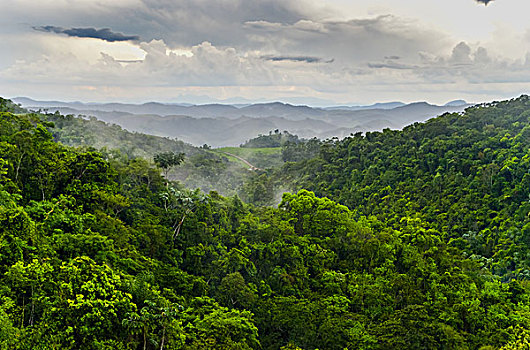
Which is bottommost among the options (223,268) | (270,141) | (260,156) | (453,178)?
(260,156)

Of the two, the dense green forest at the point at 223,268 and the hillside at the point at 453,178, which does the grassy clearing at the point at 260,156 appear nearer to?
the hillside at the point at 453,178

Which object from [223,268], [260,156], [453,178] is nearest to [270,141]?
[260,156]

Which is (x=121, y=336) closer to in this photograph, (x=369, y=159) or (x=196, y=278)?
(x=196, y=278)

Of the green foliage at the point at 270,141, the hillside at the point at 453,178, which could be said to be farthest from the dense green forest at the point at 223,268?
the green foliage at the point at 270,141

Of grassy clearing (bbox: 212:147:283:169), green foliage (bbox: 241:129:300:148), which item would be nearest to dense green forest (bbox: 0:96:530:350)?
grassy clearing (bbox: 212:147:283:169)

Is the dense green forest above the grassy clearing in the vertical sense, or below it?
above

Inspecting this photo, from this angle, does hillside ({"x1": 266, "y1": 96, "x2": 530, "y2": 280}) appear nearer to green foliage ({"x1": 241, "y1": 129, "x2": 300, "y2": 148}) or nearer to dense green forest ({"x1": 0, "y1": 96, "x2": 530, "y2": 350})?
dense green forest ({"x1": 0, "y1": 96, "x2": 530, "y2": 350})

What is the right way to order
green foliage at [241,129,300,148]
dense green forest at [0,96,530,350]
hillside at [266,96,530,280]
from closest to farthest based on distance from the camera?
dense green forest at [0,96,530,350] → hillside at [266,96,530,280] → green foliage at [241,129,300,148]

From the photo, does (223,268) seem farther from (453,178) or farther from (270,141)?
(270,141)

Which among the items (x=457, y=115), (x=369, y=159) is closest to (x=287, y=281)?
(x=369, y=159)
